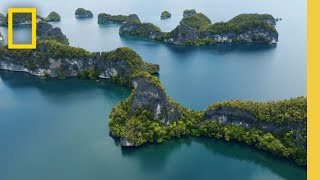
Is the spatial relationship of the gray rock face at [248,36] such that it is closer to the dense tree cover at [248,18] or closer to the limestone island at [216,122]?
the dense tree cover at [248,18]

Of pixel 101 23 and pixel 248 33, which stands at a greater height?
pixel 101 23

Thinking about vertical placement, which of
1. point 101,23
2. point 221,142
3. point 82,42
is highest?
point 101,23

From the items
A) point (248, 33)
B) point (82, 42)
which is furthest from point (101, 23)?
point (248, 33)

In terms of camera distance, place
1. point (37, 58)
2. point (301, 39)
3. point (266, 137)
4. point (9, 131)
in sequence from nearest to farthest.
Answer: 1. point (266, 137)
2. point (9, 131)
3. point (37, 58)
4. point (301, 39)

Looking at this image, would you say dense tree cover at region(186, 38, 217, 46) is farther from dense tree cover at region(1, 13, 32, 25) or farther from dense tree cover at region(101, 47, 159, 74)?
dense tree cover at region(1, 13, 32, 25)

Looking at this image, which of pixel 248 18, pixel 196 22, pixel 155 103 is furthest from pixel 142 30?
pixel 155 103

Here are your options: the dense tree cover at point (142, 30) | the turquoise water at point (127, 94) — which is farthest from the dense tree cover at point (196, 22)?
the turquoise water at point (127, 94)

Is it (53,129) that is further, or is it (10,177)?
(53,129)

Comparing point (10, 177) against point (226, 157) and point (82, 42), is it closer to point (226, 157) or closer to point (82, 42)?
point (226, 157)
